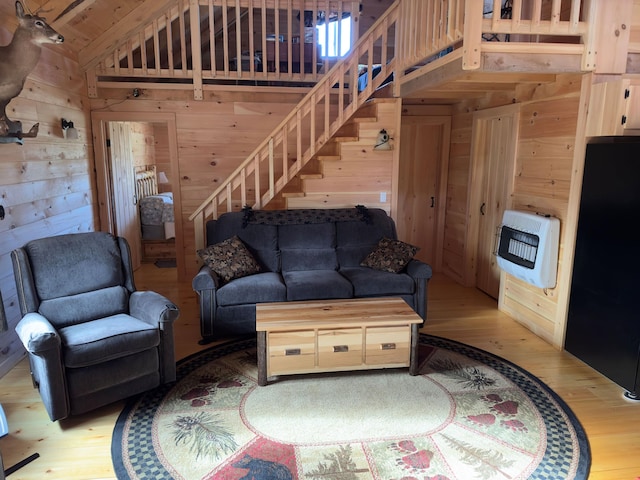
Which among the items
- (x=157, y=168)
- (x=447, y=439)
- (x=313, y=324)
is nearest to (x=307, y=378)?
(x=313, y=324)

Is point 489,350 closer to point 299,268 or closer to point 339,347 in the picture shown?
point 339,347

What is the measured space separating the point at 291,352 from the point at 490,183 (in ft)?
9.60

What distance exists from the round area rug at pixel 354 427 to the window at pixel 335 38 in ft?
11.5

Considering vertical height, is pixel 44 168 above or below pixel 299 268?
above

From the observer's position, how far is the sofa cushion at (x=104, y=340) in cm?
246

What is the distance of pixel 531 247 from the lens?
3.57m

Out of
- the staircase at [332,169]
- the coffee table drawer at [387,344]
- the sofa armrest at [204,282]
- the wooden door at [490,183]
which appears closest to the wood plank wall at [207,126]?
the staircase at [332,169]

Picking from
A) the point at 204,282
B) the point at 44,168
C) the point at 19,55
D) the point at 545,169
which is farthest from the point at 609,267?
the point at 44,168

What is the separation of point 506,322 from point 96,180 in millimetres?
4461

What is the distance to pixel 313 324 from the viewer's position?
9.58 feet

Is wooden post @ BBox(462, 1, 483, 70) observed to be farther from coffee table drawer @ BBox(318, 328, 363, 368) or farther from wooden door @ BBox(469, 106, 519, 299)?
coffee table drawer @ BBox(318, 328, 363, 368)

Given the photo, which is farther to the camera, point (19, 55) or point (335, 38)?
point (335, 38)

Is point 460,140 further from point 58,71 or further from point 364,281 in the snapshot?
point 58,71

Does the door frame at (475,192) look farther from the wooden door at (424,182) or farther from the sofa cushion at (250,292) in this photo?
the sofa cushion at (250,292)
